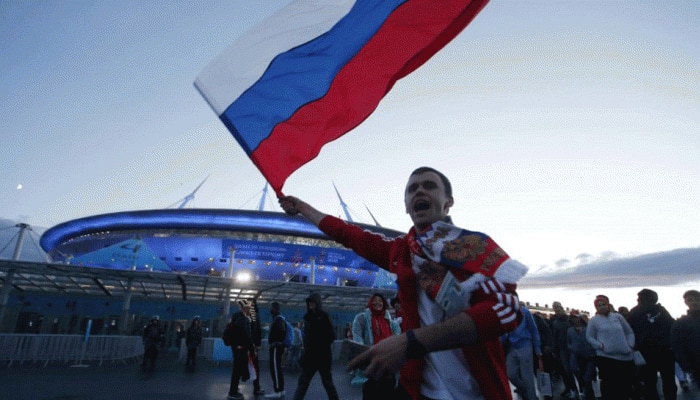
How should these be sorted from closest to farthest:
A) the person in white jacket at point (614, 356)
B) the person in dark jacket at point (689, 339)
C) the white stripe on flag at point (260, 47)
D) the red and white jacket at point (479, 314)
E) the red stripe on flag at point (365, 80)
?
the red and white jacket at point (479, 314)
the red stripe on flag at point (365, 80)
the white stripe on flag at point (260, 47)
the person in dark jacket at point (689, 339)
the person in white jacket at point (614, 356)

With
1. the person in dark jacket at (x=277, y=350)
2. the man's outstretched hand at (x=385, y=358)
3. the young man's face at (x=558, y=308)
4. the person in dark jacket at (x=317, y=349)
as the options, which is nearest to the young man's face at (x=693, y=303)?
the young man's face at (x=558, y=308)

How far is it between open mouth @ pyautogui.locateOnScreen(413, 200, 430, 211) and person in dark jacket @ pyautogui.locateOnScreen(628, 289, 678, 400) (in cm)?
640

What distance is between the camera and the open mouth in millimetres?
1914

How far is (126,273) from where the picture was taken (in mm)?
17844

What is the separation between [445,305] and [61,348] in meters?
16.5

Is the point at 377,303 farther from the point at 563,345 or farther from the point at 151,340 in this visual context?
the point at 151,340

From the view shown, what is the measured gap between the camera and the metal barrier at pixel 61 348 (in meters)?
12.5

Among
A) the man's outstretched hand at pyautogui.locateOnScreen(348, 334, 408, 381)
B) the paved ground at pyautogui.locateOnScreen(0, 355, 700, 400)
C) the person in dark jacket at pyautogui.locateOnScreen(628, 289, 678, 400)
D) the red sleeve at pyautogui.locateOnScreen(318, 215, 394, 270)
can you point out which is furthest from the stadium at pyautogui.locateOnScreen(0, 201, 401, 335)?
the man's outstretched hand at pyautogui.locateOnScreen(348, 334, 408, 381)

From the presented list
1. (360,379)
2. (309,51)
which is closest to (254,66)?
(309,51)

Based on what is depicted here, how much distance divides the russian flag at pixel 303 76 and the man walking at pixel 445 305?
49.1 inches

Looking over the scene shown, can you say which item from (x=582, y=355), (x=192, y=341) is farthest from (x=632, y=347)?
(x=192, y=341)

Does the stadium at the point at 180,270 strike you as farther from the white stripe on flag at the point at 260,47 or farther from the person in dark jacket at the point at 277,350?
the white stripe on flag at the point at 260,47

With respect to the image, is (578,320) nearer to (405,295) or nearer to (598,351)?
(598,351)

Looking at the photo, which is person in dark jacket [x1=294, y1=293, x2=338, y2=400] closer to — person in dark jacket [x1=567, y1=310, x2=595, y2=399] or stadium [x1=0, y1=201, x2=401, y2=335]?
person in dark jacket [x1=567, y1=310, x2=595, y2=399]
